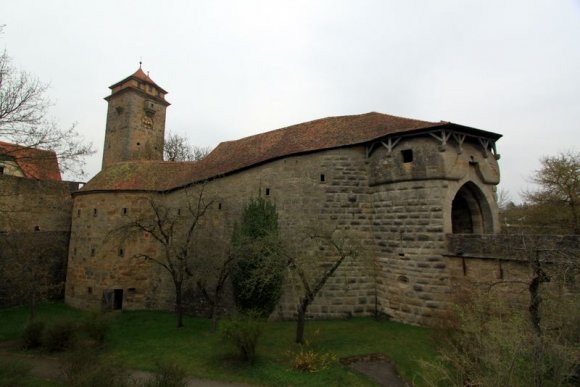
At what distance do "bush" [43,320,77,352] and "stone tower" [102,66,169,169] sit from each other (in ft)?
61.1

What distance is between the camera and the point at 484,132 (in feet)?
41.0

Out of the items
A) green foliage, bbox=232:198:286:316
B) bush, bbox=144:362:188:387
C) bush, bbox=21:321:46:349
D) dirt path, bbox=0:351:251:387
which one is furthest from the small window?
bush, bbox=21:321:46:349

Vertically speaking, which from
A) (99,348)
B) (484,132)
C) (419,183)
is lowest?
(99,348)

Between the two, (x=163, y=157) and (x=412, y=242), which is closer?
(x=412, y=242)

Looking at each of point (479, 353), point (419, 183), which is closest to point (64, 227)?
point (419, 183)

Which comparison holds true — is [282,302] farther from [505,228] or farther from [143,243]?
[505,228]

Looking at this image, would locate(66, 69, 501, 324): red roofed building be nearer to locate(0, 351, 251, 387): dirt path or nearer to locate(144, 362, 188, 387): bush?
locate(0, 351, 251, 387): dirt path

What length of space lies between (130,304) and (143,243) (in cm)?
336

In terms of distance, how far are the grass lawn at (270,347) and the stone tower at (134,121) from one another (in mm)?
16920

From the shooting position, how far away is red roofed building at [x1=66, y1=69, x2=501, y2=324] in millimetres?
11797

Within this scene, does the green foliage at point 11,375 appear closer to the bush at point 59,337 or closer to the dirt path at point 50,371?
the dirt path at point 50,371

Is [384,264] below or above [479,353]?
above

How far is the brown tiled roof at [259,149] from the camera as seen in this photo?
1413 cm

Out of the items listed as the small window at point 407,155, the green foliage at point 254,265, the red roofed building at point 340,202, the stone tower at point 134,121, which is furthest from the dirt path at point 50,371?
the stone tower at point 134,121
